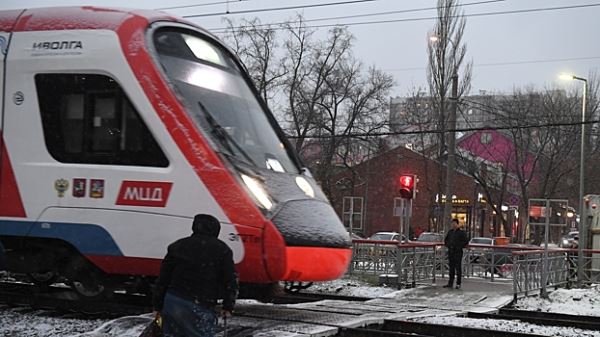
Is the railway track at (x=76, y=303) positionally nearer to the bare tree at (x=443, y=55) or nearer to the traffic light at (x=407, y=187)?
the traffic light at (x=407, y=187)

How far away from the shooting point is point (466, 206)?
55.0 meters

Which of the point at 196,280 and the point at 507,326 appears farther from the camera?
the point at 507,326

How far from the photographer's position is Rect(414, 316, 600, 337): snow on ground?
33.4 feet

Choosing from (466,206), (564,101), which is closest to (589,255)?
(564,101)

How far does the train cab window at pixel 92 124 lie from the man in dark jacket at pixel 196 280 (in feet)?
8.39

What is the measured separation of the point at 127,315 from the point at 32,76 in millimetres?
3080

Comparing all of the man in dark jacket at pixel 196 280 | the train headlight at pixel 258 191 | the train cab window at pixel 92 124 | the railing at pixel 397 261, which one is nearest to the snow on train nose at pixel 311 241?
the train headlight at pixel 258 191

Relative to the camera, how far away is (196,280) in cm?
573

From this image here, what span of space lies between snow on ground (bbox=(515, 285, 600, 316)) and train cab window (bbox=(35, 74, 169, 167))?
8993mm

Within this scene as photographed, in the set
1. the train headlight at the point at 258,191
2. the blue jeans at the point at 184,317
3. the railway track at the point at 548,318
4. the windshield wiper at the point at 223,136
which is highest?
the windshield wiper at the point at 223,136

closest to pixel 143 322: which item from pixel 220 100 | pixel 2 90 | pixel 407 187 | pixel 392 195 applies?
pixel 220 100

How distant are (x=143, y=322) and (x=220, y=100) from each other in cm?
271

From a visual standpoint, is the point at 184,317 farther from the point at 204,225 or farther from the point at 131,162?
the point at 131,162

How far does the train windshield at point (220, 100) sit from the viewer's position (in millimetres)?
8430
